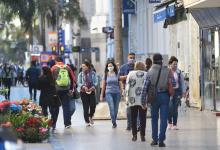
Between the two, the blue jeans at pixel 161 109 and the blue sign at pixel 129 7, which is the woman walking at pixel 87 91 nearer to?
the blue jeans at pixel 161 109

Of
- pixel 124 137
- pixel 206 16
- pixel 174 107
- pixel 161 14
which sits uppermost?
pixel 161 14

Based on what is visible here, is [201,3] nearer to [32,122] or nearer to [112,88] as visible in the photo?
[112,88]

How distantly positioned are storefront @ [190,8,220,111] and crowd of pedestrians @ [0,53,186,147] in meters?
4.96

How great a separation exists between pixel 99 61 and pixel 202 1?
4111 cm

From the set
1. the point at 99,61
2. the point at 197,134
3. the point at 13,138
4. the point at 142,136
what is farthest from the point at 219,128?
the point at 99,61

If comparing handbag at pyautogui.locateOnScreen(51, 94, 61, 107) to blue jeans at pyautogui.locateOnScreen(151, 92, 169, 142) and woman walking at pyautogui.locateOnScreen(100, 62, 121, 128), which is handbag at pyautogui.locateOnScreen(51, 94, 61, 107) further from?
blue jeans at pyautogui.locateOnScreen(151, 92, 169, 142)

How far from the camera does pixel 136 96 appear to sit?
48.5ft

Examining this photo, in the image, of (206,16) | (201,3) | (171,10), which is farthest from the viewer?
(171,10)

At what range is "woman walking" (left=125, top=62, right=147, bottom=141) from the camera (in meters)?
14.7

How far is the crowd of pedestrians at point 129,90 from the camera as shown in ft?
45.9

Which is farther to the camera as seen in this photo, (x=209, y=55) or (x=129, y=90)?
(x=209, y=55)

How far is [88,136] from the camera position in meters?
16.2

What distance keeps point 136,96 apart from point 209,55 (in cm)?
902

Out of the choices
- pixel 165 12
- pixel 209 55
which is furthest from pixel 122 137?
pixel 165 12
